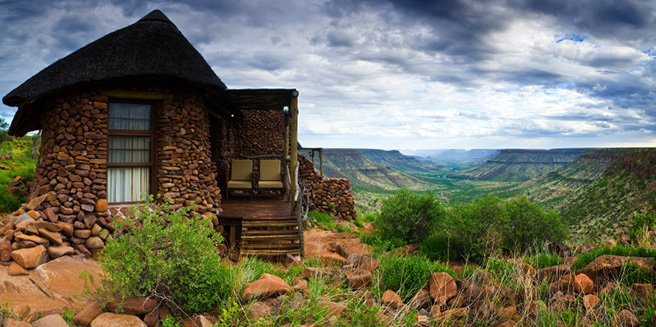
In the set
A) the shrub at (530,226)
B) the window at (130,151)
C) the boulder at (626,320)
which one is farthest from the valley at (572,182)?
the window at (130,151)

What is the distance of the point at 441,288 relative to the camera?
14.5ft

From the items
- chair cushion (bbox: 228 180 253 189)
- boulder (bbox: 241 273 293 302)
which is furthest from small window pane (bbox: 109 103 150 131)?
boulder (bbox: 241 273 293 302)

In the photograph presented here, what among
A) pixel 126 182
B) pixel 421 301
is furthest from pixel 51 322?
pixel 126 182

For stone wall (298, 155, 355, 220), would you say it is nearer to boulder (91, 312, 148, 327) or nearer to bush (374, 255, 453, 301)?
bush (374, 255, 453, 301)

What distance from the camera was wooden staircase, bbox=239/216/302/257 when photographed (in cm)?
757

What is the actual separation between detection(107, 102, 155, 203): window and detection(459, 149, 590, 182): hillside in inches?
4184

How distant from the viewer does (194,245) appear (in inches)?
148

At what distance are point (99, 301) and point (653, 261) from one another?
659 cm

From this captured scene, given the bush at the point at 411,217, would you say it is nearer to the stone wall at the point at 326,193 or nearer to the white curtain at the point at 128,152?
the stone wall at the point at 326,193

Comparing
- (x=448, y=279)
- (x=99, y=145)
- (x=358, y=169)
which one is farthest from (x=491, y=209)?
(x=358, y=169)

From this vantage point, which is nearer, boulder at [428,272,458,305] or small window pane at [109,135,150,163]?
boulder at [428,272,458,305]

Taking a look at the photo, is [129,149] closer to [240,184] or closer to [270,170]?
[240,184]

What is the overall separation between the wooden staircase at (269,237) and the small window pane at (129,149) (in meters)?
2.50

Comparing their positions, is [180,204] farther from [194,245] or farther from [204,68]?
[194,245]
